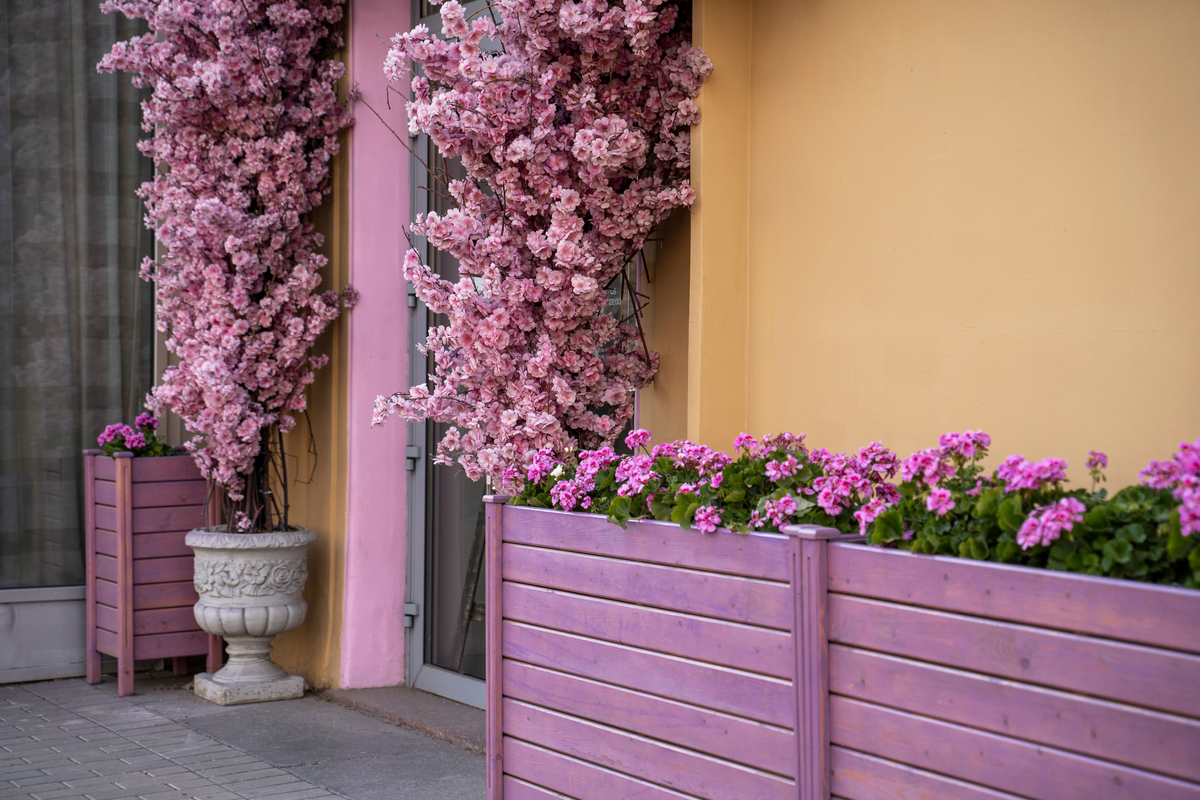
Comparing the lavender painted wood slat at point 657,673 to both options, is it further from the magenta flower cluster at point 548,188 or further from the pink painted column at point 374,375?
the pink painted column at point 374,375

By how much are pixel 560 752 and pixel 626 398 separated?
1114 millimetres

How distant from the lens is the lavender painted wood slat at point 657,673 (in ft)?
7.22

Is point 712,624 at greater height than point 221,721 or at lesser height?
greater

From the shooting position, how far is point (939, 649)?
74.2 inches

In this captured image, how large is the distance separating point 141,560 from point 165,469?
0.42 m

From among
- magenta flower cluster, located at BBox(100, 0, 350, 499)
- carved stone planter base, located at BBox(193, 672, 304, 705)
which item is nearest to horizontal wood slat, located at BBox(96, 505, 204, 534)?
magenta flower cluster, located at BBox(100, 0, 350, 499)

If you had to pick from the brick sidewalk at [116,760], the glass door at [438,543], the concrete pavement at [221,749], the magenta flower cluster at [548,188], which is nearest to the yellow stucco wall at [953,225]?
the magenta flower cluster at [548,188]

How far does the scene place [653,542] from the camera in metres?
2.46

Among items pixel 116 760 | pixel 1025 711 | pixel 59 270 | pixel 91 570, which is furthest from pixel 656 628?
pixel 59 270

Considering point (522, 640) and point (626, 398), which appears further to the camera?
point (626, 398)

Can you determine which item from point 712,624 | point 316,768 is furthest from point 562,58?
point 316,768

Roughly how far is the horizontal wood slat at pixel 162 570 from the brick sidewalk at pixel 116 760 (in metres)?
0.53

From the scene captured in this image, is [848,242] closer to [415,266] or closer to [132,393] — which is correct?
[415,266]

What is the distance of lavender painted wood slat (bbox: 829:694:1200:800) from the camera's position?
1624mm
